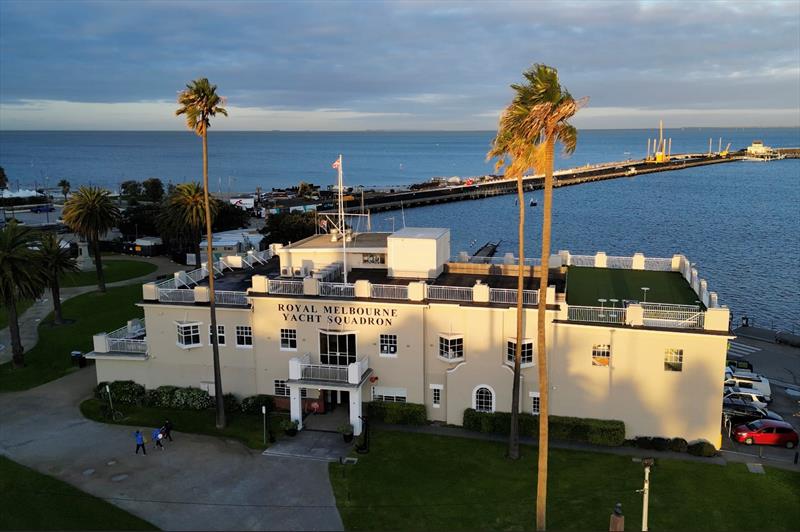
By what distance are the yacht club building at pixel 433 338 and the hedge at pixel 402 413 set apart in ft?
1.99

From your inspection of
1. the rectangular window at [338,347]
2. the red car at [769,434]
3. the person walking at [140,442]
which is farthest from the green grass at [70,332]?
the red car at [769,434]

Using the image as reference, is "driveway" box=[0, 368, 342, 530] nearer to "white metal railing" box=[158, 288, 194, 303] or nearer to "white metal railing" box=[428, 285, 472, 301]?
"white metal railing" box=[158, 288, 194, 303]

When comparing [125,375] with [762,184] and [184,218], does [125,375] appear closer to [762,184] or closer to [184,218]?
[184,218]

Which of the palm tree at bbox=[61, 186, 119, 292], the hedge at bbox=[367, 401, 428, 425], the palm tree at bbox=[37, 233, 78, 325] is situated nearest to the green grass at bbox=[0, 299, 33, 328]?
the palm tree at bbox=[37, 233, 78, 325]

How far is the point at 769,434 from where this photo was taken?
3048cm

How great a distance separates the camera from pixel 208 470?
28.6m

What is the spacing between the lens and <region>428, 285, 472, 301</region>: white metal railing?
3203cm

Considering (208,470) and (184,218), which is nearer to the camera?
(208,470)

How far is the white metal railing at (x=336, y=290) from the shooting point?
33531 mm

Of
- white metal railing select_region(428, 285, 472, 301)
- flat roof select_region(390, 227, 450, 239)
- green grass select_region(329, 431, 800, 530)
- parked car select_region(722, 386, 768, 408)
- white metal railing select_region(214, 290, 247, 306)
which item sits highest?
flat roof select_region(390, 227, 450, 239)

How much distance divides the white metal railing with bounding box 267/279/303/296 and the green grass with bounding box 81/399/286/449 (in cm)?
643

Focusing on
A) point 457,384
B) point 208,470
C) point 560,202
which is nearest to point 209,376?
point 208,470

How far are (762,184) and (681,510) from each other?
199881 mm

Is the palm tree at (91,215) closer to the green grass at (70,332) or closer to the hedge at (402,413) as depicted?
the green grass at (70,332)
